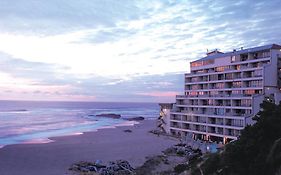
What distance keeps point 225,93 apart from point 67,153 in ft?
96.1

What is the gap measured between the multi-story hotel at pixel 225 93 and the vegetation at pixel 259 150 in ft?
88.3

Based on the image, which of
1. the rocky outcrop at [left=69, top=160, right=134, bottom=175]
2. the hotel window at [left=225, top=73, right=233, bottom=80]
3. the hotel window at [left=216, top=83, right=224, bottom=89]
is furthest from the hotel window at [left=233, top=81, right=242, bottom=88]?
the rocky outcrop at [left=69, top=160, right=134, bottom=175]

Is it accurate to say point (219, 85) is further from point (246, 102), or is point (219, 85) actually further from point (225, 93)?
point (246, 102)

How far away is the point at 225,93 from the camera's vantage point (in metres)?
58.0

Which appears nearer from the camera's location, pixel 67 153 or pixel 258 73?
pixel 67 153

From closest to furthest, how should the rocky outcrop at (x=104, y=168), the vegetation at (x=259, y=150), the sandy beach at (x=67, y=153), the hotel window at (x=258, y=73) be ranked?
the vegetation at (x=259, y=150), the rocky outcrop at (x=104, y=168), the sandy beach at (x=67, y=153), the hotel window at (x=258, y=73)

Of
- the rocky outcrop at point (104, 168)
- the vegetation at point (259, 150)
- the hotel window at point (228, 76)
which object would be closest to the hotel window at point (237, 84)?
the hotel window at point (228, 76)

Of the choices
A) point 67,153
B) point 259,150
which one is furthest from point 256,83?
point 259,150

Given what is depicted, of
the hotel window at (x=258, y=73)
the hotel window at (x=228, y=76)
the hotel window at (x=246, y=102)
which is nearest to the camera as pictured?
the hotel window at (x=246, y=102)

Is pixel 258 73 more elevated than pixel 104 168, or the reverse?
pixel 258 73

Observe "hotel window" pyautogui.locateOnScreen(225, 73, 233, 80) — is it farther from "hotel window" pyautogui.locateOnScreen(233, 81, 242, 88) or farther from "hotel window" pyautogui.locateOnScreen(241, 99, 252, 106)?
"hotel window" pyautogui.locateOnScreen(241, 99, 252, 106)

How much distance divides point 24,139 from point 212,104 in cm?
3433

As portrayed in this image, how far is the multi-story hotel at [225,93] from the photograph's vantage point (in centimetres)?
5016

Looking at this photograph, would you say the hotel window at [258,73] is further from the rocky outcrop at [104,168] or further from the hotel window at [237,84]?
the rocky outcrop at [104,168]
